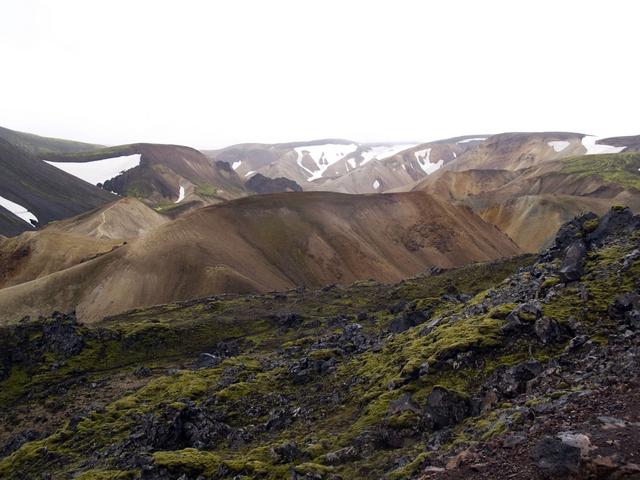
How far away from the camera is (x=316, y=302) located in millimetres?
83000

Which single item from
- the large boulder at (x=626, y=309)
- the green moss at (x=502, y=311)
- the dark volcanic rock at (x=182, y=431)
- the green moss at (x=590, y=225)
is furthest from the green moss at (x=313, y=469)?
the green moss at (x=590, y=225)

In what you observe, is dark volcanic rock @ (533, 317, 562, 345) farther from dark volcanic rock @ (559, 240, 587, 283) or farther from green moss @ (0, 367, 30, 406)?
green moss @ (0, 367, 30, 406)

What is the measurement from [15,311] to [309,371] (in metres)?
77.3

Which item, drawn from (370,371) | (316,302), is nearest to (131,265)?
(316,302)

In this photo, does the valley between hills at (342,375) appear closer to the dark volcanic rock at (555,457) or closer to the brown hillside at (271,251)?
the dark volcanic rock at (555,457)

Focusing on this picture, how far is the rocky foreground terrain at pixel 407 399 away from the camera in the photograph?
1773cm

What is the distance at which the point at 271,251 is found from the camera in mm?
119688

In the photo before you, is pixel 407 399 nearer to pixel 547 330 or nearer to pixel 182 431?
pixel 547 330

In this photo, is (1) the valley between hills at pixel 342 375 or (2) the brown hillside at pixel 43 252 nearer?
(1) the valley between hills at pixel 342 375

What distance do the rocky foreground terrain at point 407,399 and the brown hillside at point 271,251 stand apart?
132 ft

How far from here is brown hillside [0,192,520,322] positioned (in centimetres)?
9981

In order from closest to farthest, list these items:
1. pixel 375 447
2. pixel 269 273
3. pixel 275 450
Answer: pixel 375 447 < pixel 275 450 < pixel 269 273

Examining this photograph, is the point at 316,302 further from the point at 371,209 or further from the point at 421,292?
the point at 371,209

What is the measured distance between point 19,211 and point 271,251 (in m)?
123
